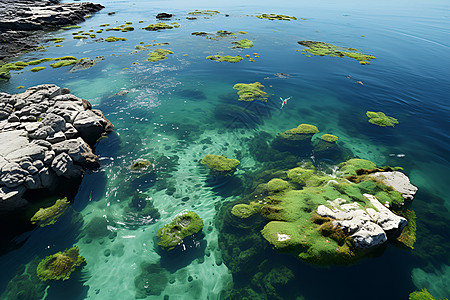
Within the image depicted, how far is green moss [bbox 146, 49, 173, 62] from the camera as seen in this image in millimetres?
45906

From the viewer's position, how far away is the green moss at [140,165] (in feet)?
66.4

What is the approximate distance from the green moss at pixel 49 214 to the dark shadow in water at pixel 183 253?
8.76 m

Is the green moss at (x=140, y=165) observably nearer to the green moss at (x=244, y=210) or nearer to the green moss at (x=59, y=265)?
the green moss at (x=59, y=265)

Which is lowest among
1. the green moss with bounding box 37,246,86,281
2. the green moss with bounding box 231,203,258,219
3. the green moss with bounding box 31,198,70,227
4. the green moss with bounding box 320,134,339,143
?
the green moss with bounding box 37,246,86,281

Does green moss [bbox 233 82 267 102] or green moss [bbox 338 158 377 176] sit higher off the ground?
green moss [bbox 233 82 267 102]

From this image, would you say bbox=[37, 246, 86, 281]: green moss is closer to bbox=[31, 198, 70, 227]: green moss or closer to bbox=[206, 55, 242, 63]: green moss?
bbox=[31, 198, 70, 227]: green moss

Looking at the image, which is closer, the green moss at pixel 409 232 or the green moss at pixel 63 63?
the green moss at pixel 409 232

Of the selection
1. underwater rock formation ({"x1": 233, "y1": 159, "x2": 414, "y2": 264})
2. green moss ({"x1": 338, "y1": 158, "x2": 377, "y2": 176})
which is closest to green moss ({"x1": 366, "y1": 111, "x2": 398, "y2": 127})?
green moss ({"x1": 338, "y1": 158, "x2": 377, "y2": 176})

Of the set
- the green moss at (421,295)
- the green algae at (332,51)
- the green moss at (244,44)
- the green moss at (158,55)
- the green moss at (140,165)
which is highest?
the green algae at (332,51)

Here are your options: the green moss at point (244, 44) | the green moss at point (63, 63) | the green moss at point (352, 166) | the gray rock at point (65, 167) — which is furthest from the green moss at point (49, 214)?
the green moss at point (244, 44)

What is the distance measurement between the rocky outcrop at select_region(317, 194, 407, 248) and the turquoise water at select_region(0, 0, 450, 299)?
181cm

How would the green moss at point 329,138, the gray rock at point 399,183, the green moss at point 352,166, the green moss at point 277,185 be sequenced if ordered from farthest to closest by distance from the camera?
the green moss at point 329,138
the green moss at point 352,166
the green moss at point 277,185
the gray rock at point 399,183

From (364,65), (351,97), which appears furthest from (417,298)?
(364,65)

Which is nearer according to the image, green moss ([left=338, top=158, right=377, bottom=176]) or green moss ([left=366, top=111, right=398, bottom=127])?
green moss ([left=338, top=158, right=377, bottom=176])
